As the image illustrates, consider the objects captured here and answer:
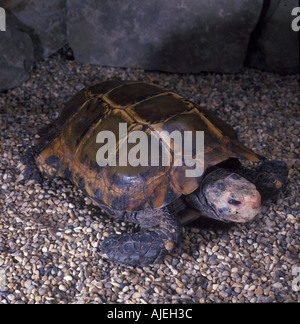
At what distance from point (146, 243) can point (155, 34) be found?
2.65 m

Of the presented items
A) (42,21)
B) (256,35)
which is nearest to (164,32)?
(256,35)

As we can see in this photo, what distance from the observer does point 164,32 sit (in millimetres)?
4492

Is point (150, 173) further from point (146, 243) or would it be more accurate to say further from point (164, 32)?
point (164, 32)

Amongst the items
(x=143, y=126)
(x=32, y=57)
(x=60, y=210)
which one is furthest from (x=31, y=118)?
(x=143, y=126)

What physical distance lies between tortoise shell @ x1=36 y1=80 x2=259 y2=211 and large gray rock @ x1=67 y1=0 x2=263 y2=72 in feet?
4.45

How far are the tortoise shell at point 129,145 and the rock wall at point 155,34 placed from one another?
1356 mm

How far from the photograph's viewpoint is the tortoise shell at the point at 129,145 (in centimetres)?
275

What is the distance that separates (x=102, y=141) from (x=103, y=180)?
0.98 feet

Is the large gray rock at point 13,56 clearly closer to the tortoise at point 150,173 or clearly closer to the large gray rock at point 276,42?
the tortoise at point 150,173

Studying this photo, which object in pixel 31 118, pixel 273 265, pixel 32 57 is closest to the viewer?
pixel 273 265

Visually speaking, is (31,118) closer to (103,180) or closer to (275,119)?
(103,180)

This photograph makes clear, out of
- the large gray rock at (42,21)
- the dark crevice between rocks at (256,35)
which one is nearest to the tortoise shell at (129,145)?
the large gray rock at (42,21)

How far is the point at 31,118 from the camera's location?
406cm

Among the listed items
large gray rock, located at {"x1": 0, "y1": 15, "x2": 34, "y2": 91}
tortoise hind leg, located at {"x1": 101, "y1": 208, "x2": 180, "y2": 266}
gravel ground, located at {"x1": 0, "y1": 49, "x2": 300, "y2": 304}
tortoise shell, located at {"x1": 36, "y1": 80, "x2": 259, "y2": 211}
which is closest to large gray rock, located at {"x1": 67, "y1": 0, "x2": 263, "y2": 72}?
large gray rock, located at {"x1": 0, "y1": 15, "x2": 34, "y2": 91}
